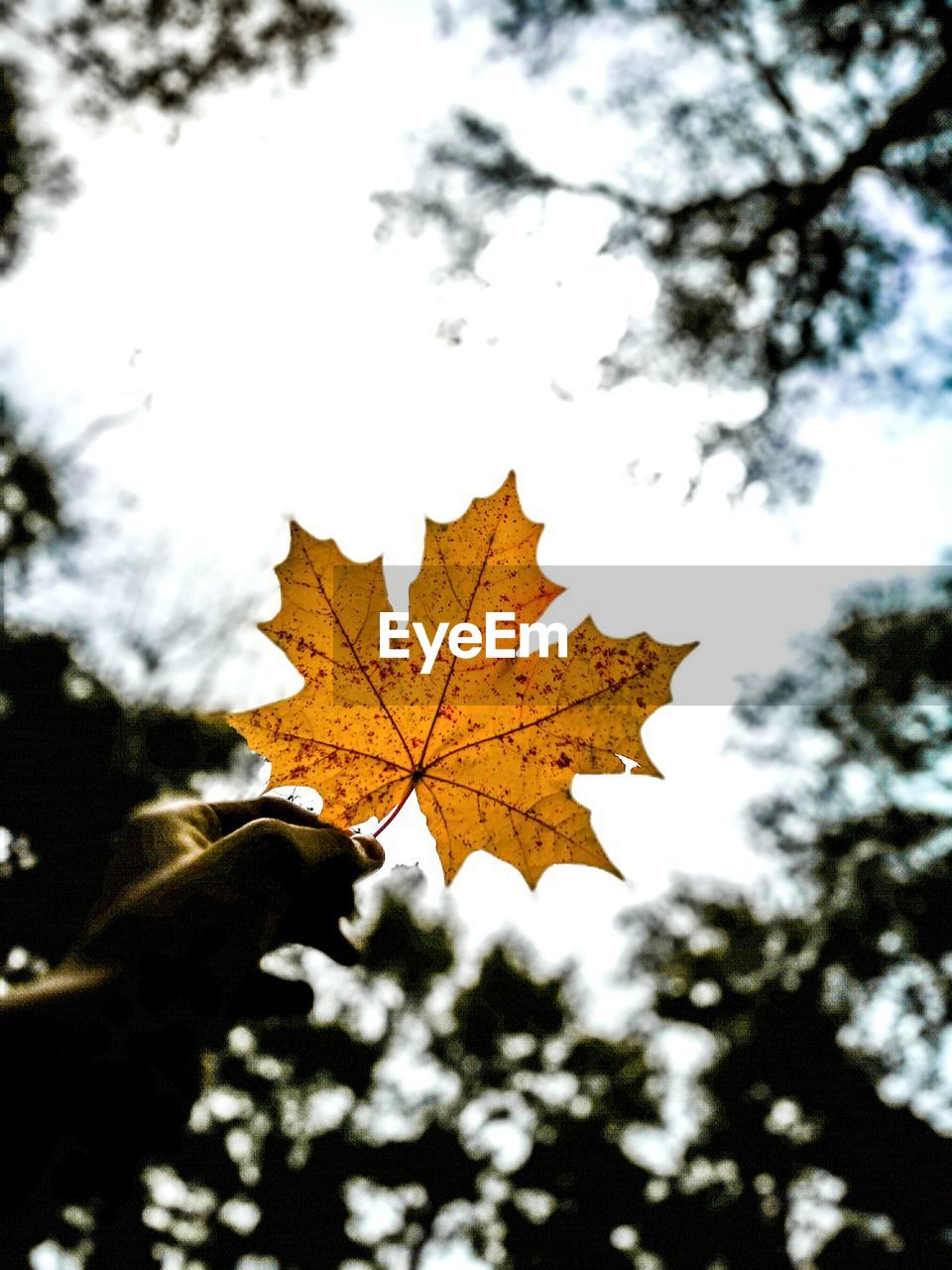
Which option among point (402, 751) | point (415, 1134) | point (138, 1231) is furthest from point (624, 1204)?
point (402, 751)

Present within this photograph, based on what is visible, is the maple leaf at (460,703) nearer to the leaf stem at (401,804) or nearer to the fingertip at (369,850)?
the leaf stem at (401,804)

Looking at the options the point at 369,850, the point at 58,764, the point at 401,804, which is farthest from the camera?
the point at 58,764

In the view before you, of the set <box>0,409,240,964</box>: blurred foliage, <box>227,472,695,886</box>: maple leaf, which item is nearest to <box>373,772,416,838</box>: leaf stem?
<box>227,472,695,886</box>: maple leaf

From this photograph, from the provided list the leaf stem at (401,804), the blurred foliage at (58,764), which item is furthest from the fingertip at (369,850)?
the blurred foliage at (58,764)

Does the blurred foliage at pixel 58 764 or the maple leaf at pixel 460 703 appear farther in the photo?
the blurred foliage at pixel 58 764

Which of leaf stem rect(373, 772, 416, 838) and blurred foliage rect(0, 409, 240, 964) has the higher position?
blurred foliage rect(0, 409, 240, 964)

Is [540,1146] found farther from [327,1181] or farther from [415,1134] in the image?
[327,1181]

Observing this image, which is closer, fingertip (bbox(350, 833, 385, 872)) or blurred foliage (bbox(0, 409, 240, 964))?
fingertip (bbox(350, 833, 385, 872))

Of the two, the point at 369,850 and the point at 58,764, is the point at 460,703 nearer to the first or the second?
the point at 369,850

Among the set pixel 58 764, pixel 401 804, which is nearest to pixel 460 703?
pixel 401 804

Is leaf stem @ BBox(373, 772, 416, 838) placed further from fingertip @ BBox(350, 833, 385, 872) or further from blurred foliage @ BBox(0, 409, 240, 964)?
blurred foliage @ BBox(0, 409, 240, 964)
